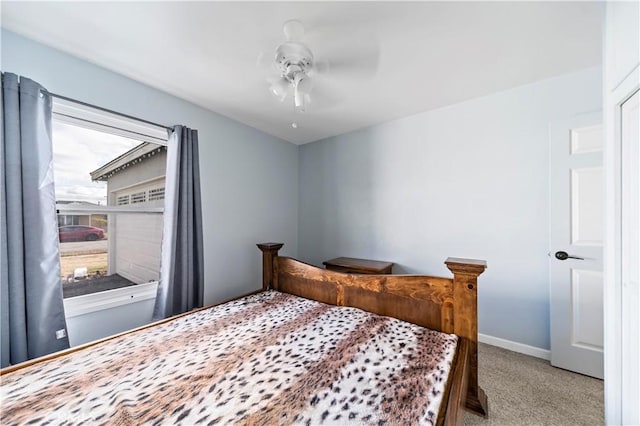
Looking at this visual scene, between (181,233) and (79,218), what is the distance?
0.66 m

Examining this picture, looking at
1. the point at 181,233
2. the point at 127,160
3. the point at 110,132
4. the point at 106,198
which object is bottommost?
the point at 181,233

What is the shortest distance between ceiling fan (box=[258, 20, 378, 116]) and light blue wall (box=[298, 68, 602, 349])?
110cm

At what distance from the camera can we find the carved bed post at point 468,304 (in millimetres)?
1341

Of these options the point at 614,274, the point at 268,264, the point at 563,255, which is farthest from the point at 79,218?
the point at 563,255

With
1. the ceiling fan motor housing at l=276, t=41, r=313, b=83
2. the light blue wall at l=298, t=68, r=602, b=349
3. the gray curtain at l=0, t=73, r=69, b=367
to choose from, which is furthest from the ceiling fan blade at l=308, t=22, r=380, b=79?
the gray curtain at l=0, t=73, r=69, b=367

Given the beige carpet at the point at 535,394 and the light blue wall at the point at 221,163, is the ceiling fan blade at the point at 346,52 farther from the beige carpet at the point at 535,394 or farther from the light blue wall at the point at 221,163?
the beige carpet at the point at 535,394

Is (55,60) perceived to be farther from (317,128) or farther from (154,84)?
(317,128)

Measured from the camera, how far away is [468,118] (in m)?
2.32

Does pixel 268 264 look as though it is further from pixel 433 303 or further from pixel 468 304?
pixel 468 304

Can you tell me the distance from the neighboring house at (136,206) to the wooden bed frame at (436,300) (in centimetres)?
135

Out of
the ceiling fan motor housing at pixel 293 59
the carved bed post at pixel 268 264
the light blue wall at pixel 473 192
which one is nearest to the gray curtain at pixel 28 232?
the carved bed post at pixel 268 264

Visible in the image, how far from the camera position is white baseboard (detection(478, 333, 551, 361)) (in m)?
2.00

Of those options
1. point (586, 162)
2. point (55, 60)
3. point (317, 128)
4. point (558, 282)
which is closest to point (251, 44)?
point (55, 60)

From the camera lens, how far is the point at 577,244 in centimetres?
182
